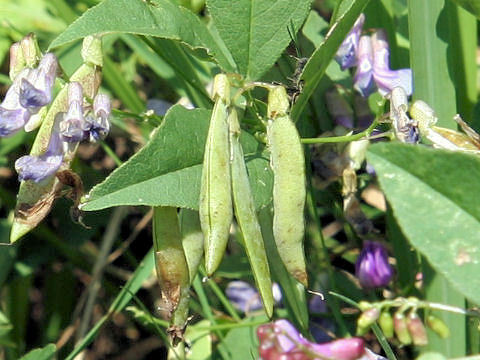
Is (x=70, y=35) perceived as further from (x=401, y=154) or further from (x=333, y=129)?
(x=333, y=129)

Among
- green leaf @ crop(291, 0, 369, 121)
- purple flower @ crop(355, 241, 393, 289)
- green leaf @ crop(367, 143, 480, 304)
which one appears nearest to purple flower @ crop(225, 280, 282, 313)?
purple flower @ crop(355, 241, 393, 289)

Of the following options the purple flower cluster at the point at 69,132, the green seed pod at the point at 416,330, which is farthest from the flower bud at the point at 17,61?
the green seed pod at the point at 416,330

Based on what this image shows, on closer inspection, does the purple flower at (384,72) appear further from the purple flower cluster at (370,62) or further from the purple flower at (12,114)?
the purple flower at (12,114)

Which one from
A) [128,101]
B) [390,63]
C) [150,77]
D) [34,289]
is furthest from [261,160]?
[34,289]

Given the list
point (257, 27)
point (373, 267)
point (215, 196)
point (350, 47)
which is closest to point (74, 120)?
point (215, 196)

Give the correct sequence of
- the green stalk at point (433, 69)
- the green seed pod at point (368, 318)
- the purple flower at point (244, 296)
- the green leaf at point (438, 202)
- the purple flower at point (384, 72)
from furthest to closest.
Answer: the purple flower at point (244, 296), the purple flower at point (384, 72), the green stalk at point (433, 69), the green seed pod at point (368, 318), the green leaf at point (438, 202)

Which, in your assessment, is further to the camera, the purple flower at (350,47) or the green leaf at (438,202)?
the purple flower at (350,47)
